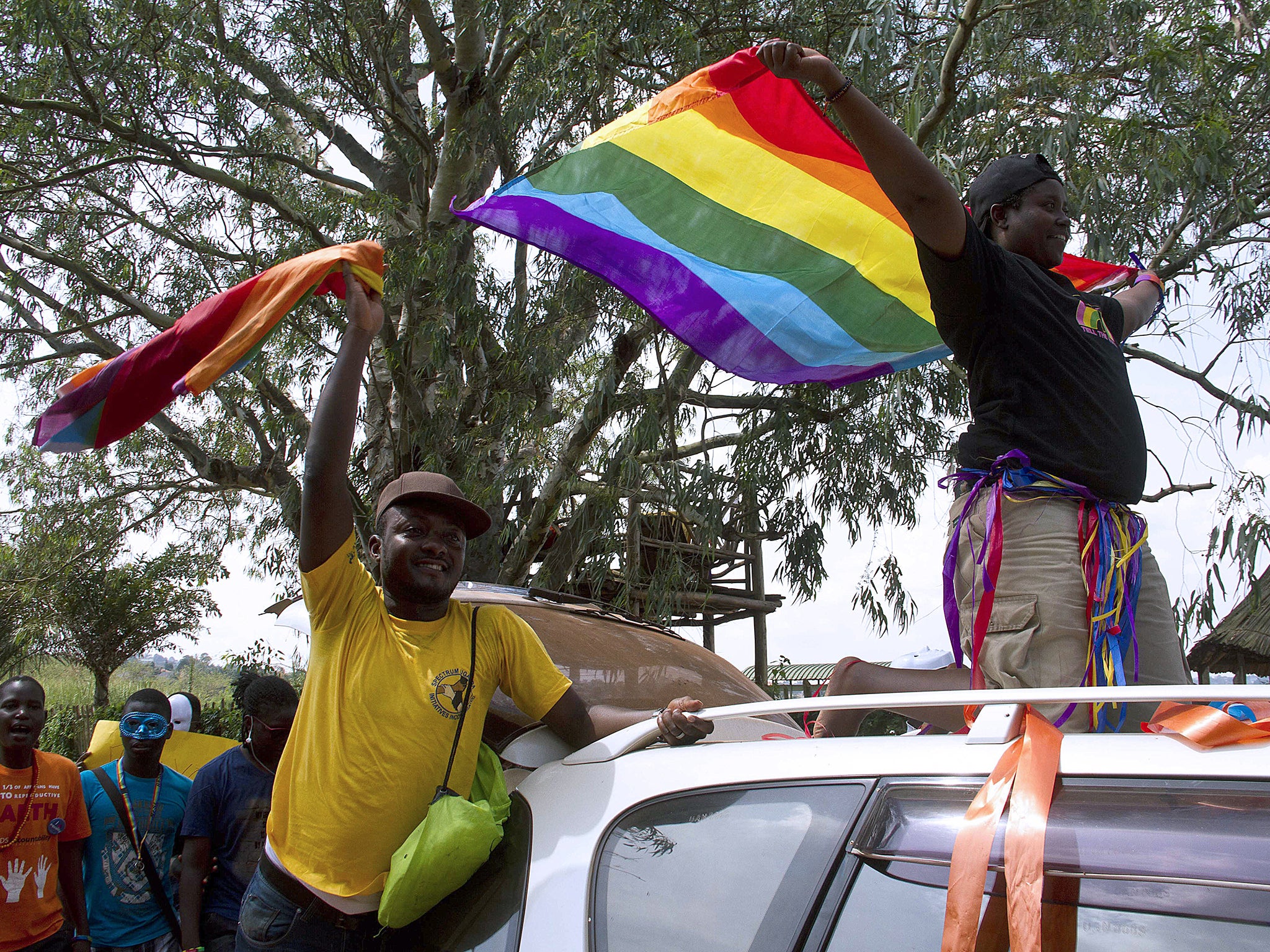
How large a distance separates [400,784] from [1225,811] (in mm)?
1674

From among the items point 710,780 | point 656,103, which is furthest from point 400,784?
point 656,103

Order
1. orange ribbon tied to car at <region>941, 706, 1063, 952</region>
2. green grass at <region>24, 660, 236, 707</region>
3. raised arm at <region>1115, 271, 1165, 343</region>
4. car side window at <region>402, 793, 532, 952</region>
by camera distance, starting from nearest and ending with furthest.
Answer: orange ribbon tied to car at <region>941, 706, 1063, 952</region> < car side window at <region>402, 793, 532, 952</region> < raised arm at <region>1115, 271, 1165, 343</region> < green grass at <region>24, 660, 236, 707</region>

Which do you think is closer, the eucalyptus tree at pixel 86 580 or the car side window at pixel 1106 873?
the car side window at pixel 1106 873

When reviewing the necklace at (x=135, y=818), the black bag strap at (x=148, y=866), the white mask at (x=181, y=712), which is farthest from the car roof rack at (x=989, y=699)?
the white mask at (x=181, y=712)

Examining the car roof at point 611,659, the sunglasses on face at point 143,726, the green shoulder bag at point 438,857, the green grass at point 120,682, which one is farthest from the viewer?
the green grass at point 120,682

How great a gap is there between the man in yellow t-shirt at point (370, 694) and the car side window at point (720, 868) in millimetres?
325

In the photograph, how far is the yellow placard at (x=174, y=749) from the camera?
200 inches

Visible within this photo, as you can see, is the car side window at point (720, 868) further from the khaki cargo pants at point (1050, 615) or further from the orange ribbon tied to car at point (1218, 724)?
the khaki cargo pants at point (1050, 615)

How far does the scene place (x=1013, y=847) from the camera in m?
1.36

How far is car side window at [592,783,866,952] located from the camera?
155 cm

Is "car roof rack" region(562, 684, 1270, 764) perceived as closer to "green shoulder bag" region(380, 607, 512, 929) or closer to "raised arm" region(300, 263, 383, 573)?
"green shoulder bag" region(380, 607, 512, 929)

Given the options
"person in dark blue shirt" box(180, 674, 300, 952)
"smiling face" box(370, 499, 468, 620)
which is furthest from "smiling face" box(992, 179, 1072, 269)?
"person in dark blue shirt" box(180, 674, 300, 952)

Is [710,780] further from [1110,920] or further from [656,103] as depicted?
[656,103]

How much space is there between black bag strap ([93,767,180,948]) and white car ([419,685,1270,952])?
2.54m
